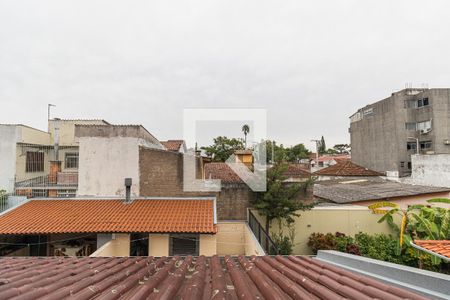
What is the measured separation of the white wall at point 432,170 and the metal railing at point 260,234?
2383 centimetres

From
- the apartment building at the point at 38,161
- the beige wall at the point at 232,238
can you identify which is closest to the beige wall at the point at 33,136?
the apartment building at the point at 38,161

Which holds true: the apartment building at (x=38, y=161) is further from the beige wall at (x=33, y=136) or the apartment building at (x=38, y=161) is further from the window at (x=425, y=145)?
the window at (x=425, y=145)

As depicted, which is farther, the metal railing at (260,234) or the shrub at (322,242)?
the shrub at (322,242)

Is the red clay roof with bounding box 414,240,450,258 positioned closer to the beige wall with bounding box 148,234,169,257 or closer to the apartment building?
the beige wall with bounding box 148,234,169,257

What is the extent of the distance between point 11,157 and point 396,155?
43.4m

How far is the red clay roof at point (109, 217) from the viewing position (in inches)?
443

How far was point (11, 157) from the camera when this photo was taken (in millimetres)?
15977

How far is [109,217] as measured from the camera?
12.2 metres

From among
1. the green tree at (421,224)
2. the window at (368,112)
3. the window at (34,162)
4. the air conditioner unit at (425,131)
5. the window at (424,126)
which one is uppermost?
the window at (368,112)

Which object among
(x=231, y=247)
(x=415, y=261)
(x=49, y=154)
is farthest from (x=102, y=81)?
(x=415, y=261)

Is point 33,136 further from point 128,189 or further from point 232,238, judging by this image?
point 232,238

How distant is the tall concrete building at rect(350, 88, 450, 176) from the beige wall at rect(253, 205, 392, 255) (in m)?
26.7

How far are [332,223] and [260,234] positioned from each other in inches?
185

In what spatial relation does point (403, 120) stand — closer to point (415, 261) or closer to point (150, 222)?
point (415, 261)
